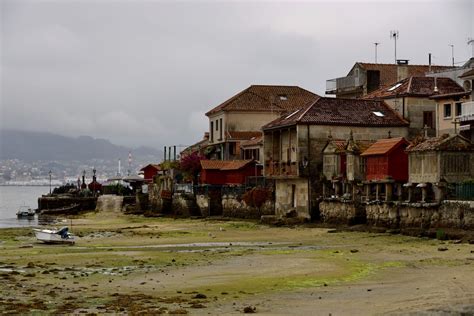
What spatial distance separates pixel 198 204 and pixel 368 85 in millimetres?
18678

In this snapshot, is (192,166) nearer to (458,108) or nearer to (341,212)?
(341,212)

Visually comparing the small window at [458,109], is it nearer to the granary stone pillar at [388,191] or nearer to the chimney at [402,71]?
the granary stone pillar at [388,191]

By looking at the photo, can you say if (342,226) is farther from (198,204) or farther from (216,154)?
(216,154)

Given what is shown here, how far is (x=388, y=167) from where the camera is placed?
2002 inches

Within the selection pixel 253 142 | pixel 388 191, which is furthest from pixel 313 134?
pixel 253 142

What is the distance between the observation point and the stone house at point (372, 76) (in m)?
79.0

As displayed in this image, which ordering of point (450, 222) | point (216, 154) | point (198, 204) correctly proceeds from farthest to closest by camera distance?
point (216, 154), point (198, 204), point (450, 222)

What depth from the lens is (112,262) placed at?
35.9 metres

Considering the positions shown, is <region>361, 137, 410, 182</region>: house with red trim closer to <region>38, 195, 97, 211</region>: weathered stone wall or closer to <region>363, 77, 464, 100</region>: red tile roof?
<region>363, 77, 464, 100</region>: red tile roof

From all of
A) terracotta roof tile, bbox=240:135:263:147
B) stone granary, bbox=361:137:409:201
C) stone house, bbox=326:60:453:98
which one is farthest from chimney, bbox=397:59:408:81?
stone granary, bbox=361:137:409:201

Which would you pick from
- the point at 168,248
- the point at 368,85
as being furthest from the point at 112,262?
the point at 368,85

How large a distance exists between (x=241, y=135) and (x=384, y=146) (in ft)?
113

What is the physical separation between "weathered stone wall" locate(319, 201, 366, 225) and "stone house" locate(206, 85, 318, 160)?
91.5ft

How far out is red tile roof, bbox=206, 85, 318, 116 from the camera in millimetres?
87125
